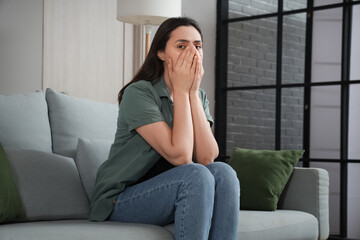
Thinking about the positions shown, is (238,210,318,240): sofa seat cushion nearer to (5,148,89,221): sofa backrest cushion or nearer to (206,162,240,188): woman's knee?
(206,162,240,188): woman's knee

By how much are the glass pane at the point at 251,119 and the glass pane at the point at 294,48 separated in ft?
0.76

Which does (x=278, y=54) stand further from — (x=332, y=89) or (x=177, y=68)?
(x=177, y=68)

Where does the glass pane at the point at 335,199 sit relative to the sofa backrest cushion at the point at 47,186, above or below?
below

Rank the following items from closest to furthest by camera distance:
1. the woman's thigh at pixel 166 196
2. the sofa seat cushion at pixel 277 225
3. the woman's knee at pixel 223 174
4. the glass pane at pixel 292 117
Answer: the woman's thigh at pixel 166 196 → the woman's knee at pixel 223 174 → the sofa seat cushion at pixel 277 225 → the glass pane at pixel 292 117

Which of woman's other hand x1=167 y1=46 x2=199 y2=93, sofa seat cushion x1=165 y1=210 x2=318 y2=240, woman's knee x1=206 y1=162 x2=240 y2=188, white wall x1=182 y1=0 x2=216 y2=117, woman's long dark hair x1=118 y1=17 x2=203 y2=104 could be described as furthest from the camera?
white wall x1=182 y1=0 x2=216 y2=117

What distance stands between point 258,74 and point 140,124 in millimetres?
3223

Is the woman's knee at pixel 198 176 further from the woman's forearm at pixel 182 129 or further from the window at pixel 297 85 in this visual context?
the window at pixel 297 85

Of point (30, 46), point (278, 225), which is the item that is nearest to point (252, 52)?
point (30, 46)

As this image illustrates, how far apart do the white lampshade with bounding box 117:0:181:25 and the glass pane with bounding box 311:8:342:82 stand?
143 cm

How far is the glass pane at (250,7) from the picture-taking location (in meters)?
5.14

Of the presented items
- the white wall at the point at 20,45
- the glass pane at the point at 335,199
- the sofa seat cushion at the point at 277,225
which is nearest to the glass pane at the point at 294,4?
the glass pane at the point at 335,199

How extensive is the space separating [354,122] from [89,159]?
107 inches

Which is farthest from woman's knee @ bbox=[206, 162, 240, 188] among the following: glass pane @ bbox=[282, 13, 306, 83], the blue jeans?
glass pane @ bbox=[282, 13, 306, 83]

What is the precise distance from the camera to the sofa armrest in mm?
2936
